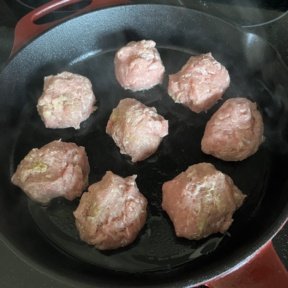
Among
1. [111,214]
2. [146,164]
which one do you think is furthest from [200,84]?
[111,214]

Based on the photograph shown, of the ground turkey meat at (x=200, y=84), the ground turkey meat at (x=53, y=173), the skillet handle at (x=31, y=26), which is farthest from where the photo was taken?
the skillet handle at (x=31, y=26)

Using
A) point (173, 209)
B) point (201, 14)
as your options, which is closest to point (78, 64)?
point (201, 14)

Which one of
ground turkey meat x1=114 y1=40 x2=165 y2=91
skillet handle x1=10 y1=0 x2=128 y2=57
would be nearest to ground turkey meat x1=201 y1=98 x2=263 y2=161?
ground turkey meat x1=114 y1=40 x2=165 y2=91

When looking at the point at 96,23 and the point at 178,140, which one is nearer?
the point at 178,140

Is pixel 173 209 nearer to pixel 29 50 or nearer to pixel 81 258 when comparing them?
pixel 81 258

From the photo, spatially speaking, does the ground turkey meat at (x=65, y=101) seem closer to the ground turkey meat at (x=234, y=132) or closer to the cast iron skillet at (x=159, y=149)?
the cast iron skillet at (x=159, y=149)

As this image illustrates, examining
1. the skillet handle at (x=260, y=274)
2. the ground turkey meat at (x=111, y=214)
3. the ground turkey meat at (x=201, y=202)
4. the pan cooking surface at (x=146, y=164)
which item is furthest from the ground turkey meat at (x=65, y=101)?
the skillet handle at (x=260, y=274)

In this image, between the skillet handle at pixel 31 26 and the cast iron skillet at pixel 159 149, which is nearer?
the cast iron skillet at pixel 159 149
